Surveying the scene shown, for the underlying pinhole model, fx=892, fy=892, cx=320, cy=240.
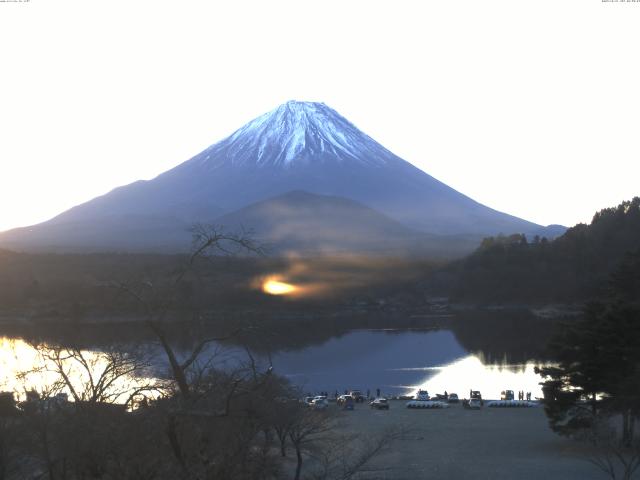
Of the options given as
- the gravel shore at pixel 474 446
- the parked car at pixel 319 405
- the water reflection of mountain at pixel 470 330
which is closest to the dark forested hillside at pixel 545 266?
the water reflection of mountain at pixel 470 330

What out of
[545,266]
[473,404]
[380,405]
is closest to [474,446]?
[380,405]

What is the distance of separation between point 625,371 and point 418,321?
888 inches

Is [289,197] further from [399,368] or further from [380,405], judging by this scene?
[380,405]

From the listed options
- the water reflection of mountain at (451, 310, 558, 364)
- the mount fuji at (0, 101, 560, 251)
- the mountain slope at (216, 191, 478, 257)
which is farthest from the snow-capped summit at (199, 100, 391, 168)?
the water reflection of mountain at (451, 310, 558, 364)

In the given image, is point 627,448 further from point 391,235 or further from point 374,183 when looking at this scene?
point 374,183

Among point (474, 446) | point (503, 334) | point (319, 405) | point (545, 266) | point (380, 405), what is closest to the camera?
point (474, 446)

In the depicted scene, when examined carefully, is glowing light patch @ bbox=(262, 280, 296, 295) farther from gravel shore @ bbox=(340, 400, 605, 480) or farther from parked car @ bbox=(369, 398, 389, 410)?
gravel shore @ bbox=(340, 400, 605, 480)

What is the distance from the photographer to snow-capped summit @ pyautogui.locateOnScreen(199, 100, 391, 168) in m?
75.2

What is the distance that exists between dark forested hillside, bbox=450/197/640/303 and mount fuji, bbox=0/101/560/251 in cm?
540

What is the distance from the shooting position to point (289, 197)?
59.5 metres

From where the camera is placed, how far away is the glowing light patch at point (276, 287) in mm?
16750

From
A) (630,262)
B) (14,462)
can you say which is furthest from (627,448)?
(630,262)

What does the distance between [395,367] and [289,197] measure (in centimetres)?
3902

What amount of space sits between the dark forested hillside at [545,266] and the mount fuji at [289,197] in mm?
5402
